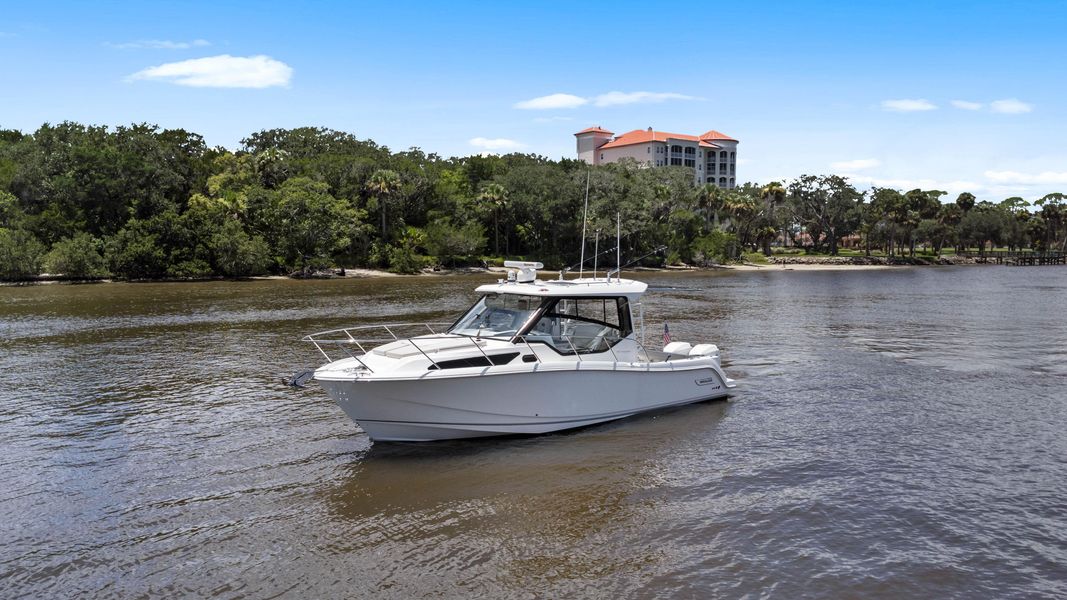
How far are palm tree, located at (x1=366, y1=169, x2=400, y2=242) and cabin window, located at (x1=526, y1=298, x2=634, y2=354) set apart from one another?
197 feet

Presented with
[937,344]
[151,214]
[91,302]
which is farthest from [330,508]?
[151,214]

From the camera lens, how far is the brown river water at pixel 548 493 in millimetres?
7438

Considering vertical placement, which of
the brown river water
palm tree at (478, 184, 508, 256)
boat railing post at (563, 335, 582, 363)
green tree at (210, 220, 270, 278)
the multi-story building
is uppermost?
the multi-story building

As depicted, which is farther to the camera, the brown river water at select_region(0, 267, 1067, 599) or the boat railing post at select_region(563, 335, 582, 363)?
the boat railing post at select_region(563, 335, 582, 363)

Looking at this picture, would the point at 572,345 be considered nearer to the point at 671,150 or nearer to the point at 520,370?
the point at 520,370

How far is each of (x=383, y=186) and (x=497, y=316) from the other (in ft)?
198

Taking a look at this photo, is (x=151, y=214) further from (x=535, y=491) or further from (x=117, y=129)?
(x=535, y=491)

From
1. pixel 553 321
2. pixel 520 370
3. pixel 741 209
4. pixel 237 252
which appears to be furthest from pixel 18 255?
pixel 741 209

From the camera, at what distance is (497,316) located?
12.2 m

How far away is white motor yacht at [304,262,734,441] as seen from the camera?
10.5 metres

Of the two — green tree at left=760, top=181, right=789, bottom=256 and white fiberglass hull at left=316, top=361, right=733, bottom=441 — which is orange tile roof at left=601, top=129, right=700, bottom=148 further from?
white fiberglass hull at left=316, top=361, right=733, bottom=441

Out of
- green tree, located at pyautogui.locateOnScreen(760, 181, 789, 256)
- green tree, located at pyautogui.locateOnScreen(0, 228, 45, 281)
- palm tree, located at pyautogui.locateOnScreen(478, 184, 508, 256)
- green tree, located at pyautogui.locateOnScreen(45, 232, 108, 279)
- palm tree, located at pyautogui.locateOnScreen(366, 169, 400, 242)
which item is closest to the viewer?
green tree, located at pyautogui.locateOnScreen(0, 228, 45, 281)

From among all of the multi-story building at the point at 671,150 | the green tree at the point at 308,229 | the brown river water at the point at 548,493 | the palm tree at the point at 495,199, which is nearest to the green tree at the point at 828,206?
the multi-story building at the point at 671,150

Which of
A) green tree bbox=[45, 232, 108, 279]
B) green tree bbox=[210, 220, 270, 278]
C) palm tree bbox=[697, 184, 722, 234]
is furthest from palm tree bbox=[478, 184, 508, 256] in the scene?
green tree bbox=[45, 232, 108, 279]
